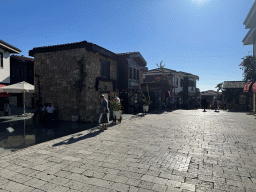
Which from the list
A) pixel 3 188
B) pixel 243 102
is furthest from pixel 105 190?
pixel 243 102

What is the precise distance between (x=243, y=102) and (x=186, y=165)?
24459 mm

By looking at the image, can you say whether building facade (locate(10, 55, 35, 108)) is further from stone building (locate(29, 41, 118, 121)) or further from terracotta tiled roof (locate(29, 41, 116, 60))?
stone building (locate(29, 41, 118, 121))

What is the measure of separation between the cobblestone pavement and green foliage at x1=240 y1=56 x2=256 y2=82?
8408mm

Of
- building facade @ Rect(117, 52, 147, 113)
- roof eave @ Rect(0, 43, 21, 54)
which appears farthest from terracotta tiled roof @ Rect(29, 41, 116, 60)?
roof eave @ Rect(0, 43, 21, 54)

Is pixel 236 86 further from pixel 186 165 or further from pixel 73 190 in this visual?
pixel 73 190

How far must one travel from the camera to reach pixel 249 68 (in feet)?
41.7

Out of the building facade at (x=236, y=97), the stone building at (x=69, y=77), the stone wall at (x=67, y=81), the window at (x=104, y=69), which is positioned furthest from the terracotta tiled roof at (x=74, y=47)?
the building facade at (x=236, y=97)

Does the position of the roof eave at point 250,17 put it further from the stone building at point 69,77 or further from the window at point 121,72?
the stone building at point 69,77

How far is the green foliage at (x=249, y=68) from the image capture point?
41.2ft

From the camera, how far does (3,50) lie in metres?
14.2

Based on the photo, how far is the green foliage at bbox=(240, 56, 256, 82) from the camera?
12.6 meters

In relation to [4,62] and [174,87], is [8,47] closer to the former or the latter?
[4,62]

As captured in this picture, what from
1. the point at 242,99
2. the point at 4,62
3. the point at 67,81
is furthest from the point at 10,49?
the point at 242,99

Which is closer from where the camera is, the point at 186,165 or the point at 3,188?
the point at 3,188
